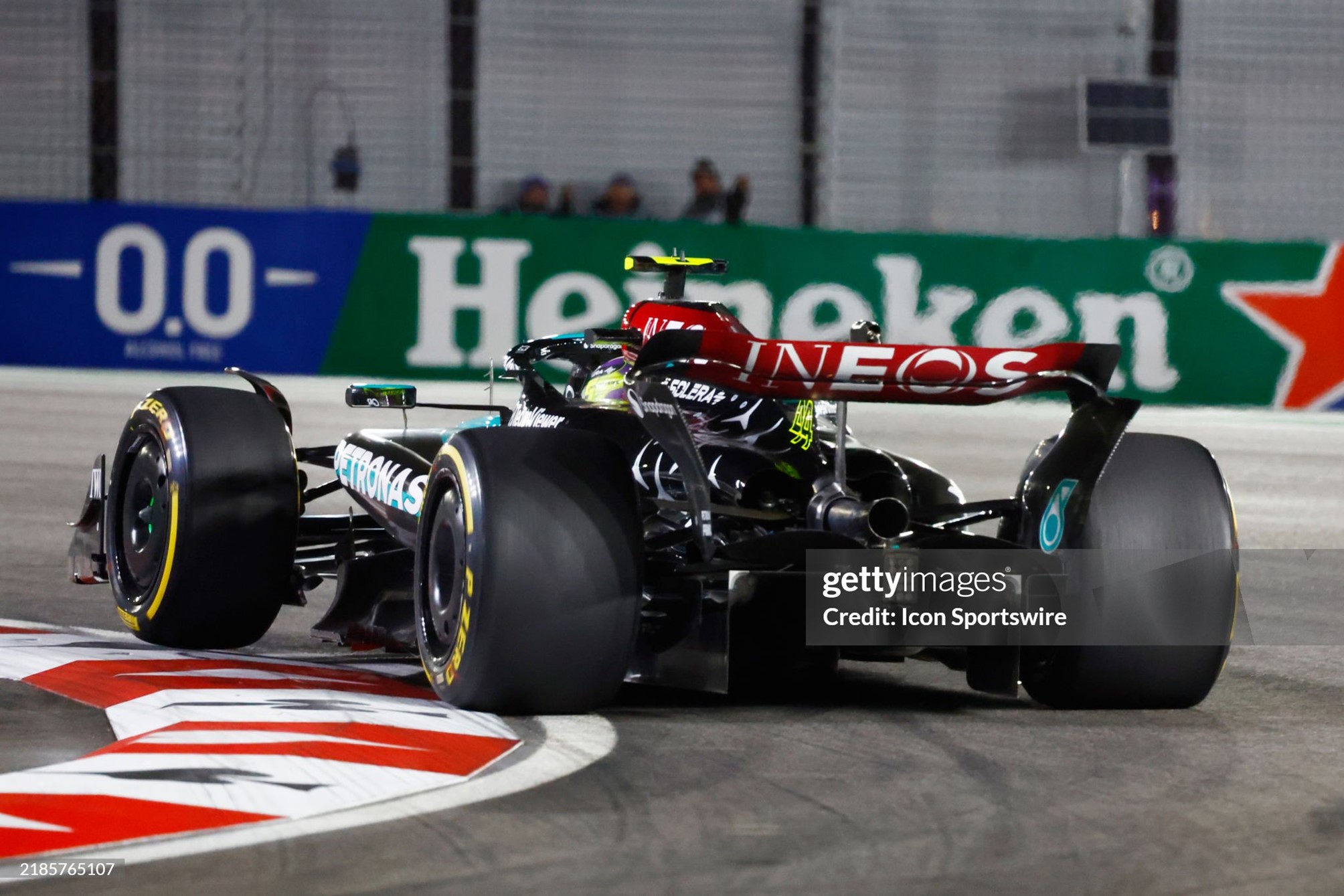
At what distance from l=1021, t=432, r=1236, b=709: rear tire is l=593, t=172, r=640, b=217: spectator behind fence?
56.9ft

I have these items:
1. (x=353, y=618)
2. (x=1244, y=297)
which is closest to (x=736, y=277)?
(x=1244, y=297)

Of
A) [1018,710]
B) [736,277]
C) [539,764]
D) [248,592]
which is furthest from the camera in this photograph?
[736,277]

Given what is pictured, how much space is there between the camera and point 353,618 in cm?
639

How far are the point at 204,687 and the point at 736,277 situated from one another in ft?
A: 46.7

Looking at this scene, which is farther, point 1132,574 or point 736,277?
point 736,277

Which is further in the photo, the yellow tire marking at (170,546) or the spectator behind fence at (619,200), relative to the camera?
the spectator behind fence at (619,200)

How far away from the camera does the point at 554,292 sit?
19562 mm

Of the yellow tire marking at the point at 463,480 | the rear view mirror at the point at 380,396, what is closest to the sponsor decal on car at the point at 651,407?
the yellow tire marking at the point at 463,480

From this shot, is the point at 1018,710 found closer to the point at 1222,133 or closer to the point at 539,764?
the point at 539,764

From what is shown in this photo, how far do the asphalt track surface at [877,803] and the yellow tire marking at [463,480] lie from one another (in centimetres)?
53

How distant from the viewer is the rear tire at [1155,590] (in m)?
5.45

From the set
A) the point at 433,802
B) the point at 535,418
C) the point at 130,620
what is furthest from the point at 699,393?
the point at 433,802

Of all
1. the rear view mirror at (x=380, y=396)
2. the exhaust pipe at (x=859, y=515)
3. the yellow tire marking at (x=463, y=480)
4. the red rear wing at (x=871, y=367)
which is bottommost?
the exhaust pipe at (x=859, y=515)

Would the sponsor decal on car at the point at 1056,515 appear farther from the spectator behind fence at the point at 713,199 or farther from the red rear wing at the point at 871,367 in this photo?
the spectator behind fence at the point at 713,199
